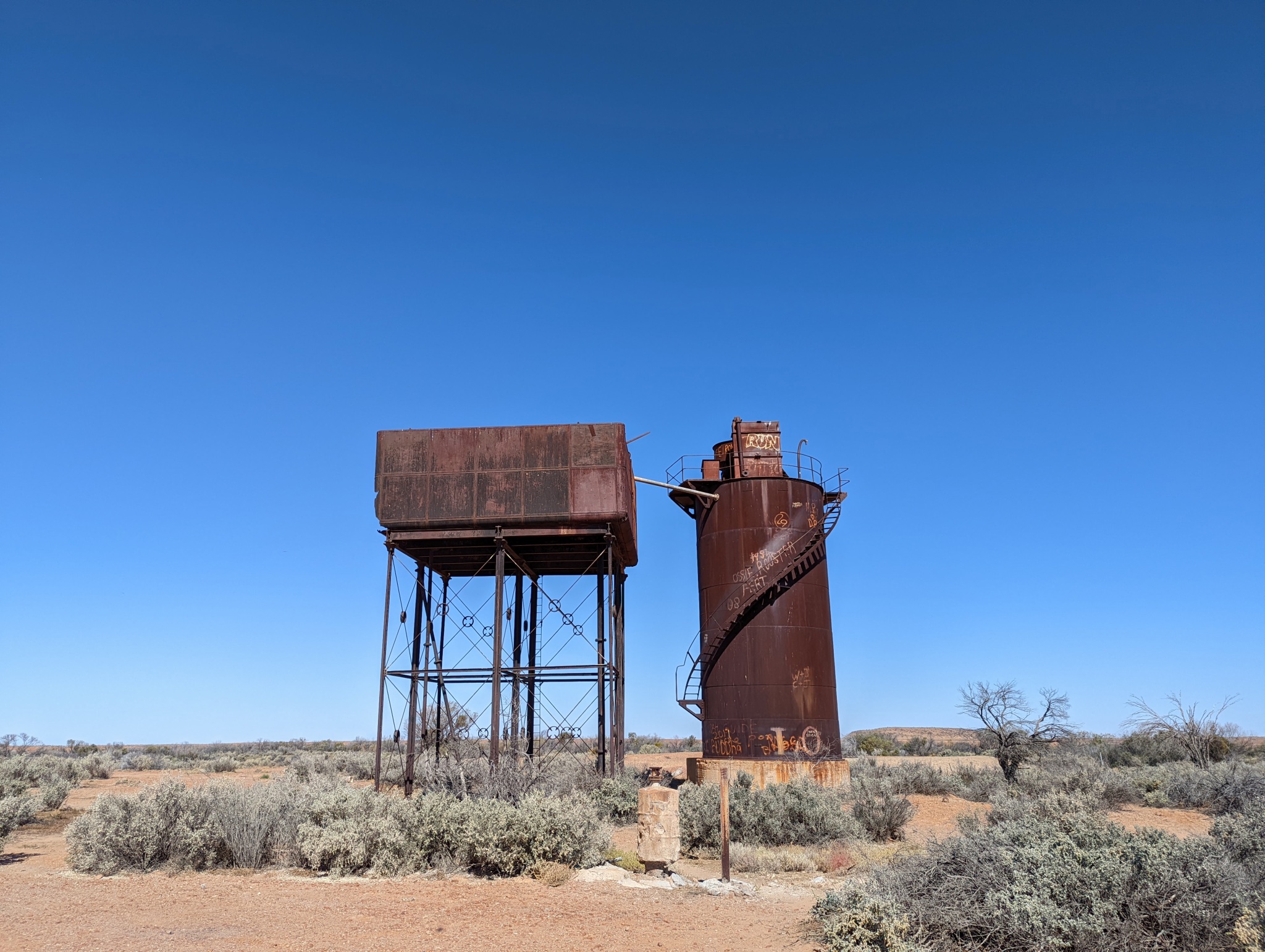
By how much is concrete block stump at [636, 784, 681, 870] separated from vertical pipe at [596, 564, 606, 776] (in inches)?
296

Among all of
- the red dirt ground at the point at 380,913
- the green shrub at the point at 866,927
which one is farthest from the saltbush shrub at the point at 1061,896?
the red dirt ground at the point at 380,913

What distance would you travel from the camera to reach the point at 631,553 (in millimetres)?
22281

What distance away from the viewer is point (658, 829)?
479 inches

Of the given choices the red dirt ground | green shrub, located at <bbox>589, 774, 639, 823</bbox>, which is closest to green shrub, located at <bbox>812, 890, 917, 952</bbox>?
the red dirt ground

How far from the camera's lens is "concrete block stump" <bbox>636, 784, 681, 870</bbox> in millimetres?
12164


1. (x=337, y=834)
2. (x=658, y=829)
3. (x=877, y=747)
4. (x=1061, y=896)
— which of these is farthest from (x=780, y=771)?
(x=877, y=747)

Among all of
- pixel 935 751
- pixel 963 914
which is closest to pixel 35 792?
pixel 963 914

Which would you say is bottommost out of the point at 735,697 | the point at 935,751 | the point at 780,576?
the point at 935,751

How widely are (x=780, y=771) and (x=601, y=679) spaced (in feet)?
15.8

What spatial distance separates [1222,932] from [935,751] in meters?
45.1

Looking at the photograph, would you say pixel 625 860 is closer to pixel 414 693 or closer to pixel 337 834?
pixel 337 834

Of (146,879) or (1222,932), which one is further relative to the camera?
(146,879)

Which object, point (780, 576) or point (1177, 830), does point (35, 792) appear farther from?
point (1177, 830)

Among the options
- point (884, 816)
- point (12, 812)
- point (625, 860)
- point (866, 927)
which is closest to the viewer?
point (866, 927)
